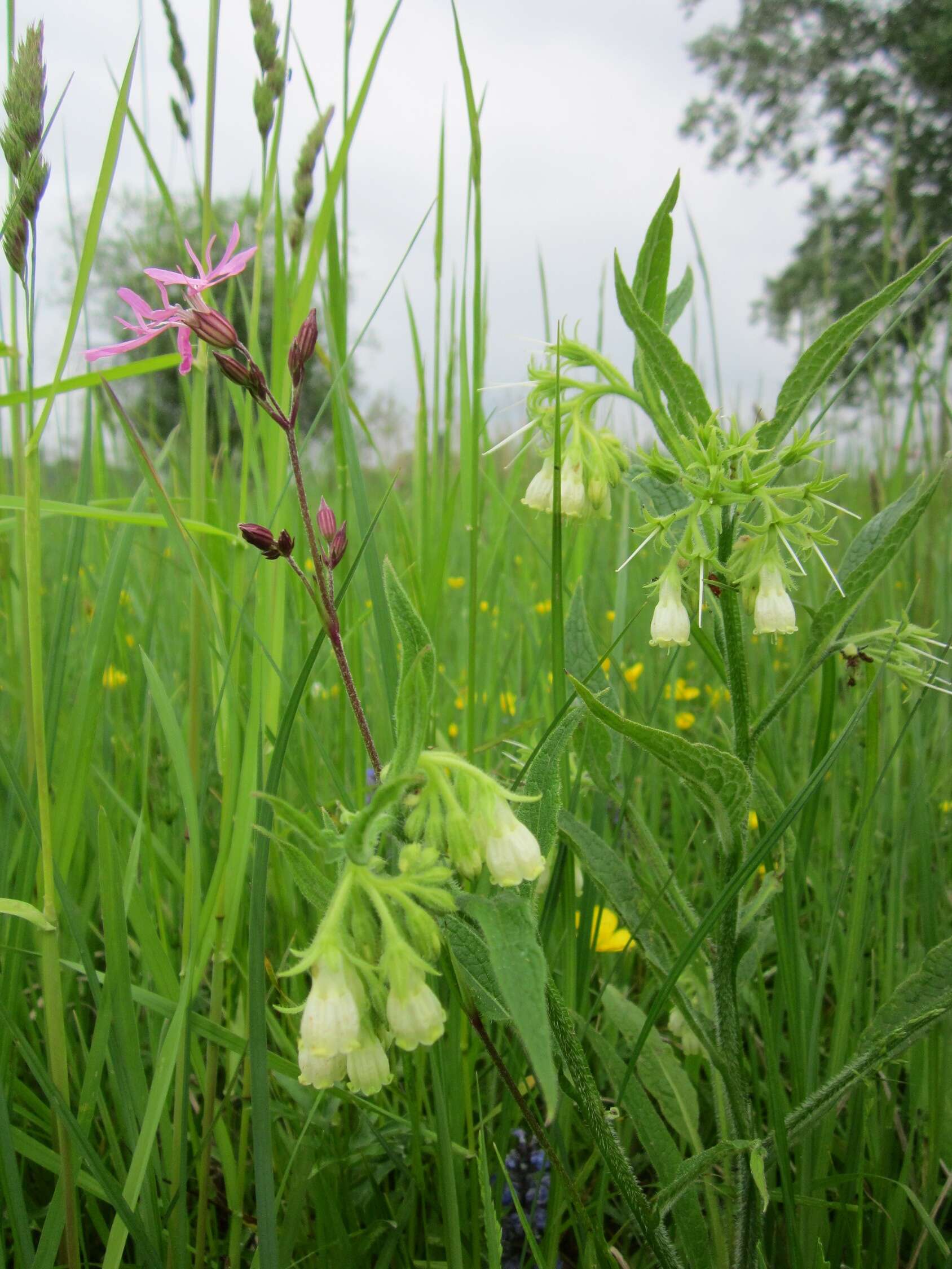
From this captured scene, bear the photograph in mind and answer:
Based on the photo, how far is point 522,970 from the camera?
569 mm

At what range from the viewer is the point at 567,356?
3.26 feet

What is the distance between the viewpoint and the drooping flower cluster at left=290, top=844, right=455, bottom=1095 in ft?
2.01

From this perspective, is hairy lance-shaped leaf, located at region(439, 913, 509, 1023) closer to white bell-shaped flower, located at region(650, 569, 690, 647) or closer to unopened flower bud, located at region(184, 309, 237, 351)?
white bell-shaped flower, located at region(650, 569, 690, 647)

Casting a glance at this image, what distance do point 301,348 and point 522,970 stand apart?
1.78 ft

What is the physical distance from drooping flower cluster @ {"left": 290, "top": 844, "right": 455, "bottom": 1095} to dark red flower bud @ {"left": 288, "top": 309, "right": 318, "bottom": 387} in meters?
0.42

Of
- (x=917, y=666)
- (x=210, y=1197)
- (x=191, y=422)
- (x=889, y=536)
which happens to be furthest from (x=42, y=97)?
Answer: (x=210, y=1197)

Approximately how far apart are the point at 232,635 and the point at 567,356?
597 millimetres

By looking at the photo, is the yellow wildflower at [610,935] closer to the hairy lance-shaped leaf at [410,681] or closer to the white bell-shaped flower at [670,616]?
the white bell-shaped flower at [670,616]

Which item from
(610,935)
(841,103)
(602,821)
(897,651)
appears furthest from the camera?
(841,103)

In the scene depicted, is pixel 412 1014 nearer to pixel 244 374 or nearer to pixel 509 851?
pixel 509 851

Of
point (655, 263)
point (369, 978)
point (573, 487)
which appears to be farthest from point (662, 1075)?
point (655, 263)

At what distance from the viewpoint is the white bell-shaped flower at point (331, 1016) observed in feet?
1.99

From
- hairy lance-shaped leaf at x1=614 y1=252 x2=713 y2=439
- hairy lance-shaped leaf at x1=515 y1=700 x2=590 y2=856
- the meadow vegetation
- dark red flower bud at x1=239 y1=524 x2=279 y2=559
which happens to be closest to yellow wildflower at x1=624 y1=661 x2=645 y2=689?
the meadow vegetation

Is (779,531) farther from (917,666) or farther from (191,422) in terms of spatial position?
(191,422)
